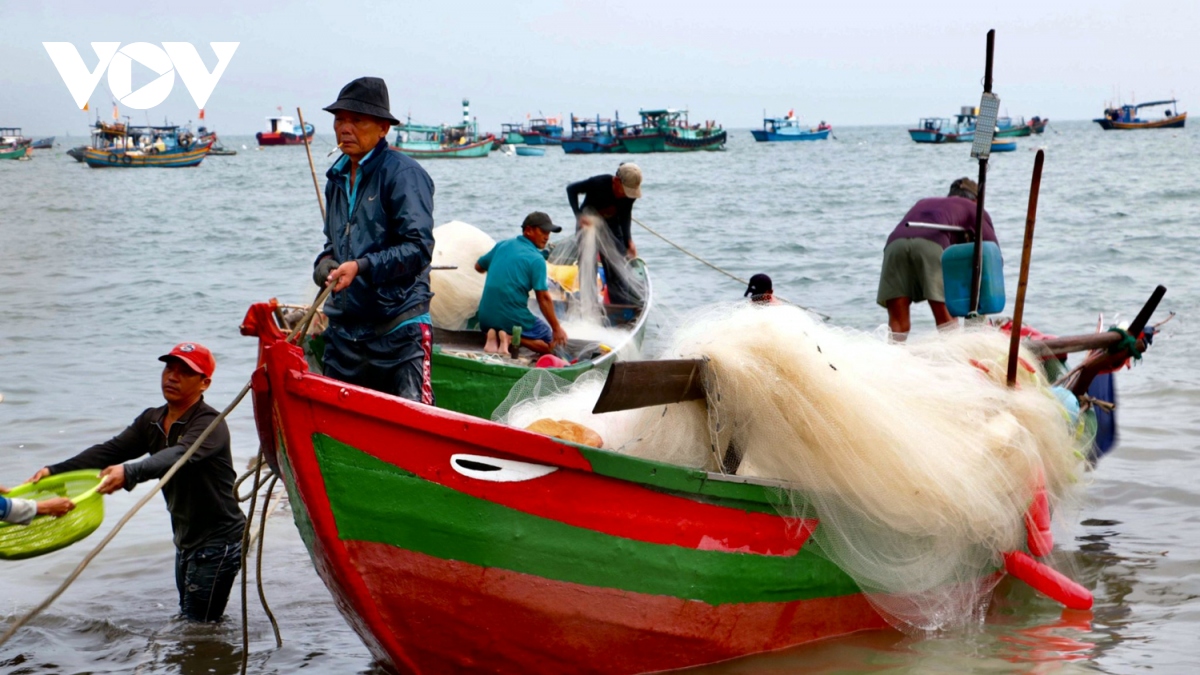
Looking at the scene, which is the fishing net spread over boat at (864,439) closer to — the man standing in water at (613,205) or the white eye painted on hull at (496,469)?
the white eye painted on hull at (496,469)

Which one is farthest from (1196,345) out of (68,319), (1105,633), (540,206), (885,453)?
(540,206)

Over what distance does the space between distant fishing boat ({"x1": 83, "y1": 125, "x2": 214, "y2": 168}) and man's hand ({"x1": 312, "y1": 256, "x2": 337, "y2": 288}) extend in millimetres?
71156

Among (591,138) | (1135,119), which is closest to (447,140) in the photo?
(591,138)

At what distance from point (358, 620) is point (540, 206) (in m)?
31.1

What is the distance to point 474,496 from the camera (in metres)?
4.04

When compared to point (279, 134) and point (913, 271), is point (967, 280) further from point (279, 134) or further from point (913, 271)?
point (279, 134)

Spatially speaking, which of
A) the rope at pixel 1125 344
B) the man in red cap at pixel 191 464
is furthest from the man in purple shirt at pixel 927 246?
the man in red cap at pixel 191 464

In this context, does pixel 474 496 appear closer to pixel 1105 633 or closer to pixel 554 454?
pixel 554 454

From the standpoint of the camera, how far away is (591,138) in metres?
89.6

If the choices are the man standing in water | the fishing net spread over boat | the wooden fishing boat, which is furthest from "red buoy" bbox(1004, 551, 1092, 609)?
the man standing in water

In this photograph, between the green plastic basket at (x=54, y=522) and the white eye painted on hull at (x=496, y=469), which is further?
the green plastic basket at (x=54, y=522)

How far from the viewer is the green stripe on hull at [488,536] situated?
4012 millimetres

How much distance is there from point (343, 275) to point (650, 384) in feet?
3.91

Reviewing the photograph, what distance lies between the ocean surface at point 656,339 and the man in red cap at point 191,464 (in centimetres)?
46
